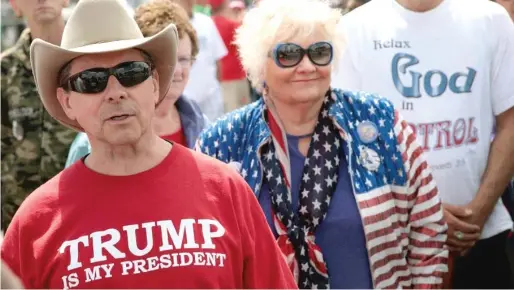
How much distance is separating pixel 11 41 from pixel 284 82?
10.6 metres

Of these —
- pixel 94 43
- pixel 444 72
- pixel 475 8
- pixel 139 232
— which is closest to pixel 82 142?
pixel 94 43

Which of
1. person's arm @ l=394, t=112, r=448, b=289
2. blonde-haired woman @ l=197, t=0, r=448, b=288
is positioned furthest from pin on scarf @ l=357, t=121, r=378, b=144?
person's arm @ l=394, t=112, r=448, b=289

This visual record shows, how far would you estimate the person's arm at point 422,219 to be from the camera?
4.37 metres

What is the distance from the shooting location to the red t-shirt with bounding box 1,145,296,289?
307cm

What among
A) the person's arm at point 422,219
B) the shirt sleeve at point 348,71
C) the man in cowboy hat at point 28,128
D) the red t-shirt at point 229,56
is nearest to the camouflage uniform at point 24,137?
the man in cowboy hat at point 28,128

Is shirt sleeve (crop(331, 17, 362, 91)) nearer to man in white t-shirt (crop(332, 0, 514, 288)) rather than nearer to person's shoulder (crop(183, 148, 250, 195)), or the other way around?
man in white t-shirt (crop(332, 0, 514, 288))

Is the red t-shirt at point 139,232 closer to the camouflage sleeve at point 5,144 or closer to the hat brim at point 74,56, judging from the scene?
the hat brim at point 74,56

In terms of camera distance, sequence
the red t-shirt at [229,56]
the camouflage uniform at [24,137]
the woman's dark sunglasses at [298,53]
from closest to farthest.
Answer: the woman's dark sunglasses at [298,53], the camouflage uniform at [24,137], the red t-shirt at [229,56]

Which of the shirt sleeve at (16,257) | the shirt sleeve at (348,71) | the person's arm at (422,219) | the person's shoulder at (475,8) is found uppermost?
the person's shoulder at (475,8)

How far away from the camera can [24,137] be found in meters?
5.55

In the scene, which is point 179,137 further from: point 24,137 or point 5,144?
point 5,144

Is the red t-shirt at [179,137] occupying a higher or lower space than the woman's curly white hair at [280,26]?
lower

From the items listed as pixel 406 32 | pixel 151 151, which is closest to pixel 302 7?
pixel 406 32

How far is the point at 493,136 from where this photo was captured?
516 cm
